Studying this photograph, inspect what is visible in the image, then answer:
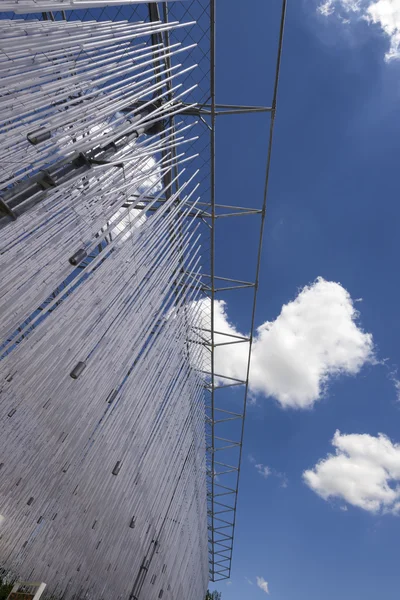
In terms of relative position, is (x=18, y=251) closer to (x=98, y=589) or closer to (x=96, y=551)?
(x=96, y=551)

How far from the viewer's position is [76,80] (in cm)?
550

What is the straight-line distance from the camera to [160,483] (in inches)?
425

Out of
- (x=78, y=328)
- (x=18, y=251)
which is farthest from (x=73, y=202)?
(x=78, y=328)

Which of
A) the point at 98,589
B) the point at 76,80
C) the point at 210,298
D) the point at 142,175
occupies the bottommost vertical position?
the point at 98,589

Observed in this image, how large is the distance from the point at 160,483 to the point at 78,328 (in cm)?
651

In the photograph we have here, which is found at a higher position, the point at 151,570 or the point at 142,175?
the point at 142,175

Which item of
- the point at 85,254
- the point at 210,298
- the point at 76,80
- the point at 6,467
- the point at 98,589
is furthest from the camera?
the point at 210,298

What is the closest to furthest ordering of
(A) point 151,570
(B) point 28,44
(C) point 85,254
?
(B) point 28,44 < (C) point 85,254 < (A) point 151,570

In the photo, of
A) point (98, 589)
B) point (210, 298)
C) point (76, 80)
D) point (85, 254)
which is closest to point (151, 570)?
point (98, 589)

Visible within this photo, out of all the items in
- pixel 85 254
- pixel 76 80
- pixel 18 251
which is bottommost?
pixel 18 251

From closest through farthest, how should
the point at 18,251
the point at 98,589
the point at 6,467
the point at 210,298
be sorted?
the point at 18,251
the point at 6,467
the point at 98,589
the point at 210,298

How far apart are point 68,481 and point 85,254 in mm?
4751

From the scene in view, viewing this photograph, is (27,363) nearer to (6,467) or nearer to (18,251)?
(18,251)

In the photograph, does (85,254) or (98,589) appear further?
(98,589)
